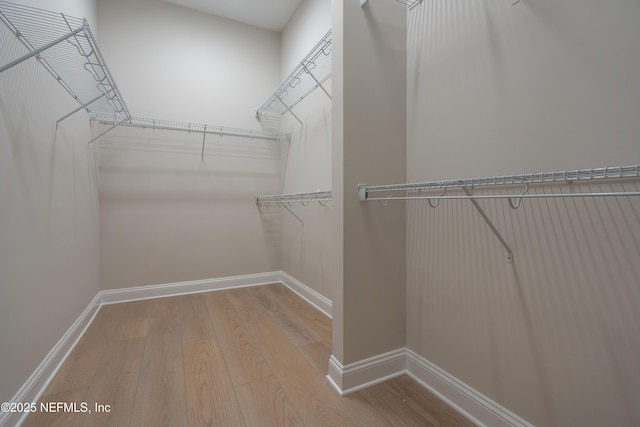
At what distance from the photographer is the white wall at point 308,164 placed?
210 centimetres

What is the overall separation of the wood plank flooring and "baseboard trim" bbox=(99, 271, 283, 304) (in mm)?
292

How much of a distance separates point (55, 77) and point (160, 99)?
1.03 meters

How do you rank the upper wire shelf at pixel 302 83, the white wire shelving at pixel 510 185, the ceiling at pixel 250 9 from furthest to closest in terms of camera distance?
1. the ceiling at pixel 250 9
2. the upper wire shelf at pixel 302 83
3. the white wire shelving at pixel 510 185

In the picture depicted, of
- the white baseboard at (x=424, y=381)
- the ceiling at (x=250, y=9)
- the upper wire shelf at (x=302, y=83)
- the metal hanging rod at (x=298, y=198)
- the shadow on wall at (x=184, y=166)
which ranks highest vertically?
the ceiling at (x=250, y=9)

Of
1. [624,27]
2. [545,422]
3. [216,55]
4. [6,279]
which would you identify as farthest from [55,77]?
[545,422]

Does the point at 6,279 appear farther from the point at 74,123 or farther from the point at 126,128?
the point at 126,128

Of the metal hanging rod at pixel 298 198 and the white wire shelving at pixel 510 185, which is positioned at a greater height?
the metal hanging rod at pixel 298 198

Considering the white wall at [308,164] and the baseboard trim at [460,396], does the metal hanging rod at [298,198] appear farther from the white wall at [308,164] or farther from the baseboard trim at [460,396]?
the baseboard trim at [460,396]

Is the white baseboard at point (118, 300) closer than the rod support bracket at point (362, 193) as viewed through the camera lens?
Yes

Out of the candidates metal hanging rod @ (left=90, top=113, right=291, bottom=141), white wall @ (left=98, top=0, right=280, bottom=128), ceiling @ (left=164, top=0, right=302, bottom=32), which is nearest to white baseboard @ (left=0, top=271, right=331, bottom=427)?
metal hanging rod @ (left=90, top=113, right=291, bottom=141)

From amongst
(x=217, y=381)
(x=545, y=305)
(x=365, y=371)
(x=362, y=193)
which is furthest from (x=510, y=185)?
(x=217, y=381)

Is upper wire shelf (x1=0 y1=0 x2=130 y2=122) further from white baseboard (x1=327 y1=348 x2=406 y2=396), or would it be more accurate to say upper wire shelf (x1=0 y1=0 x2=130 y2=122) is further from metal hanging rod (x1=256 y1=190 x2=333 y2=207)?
white baseboard (x1=327 y1=348 x2=406 y2=396)

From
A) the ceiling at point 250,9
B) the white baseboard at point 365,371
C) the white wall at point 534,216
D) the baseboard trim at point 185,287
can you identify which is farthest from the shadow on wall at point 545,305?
the ceiling at point 250,9

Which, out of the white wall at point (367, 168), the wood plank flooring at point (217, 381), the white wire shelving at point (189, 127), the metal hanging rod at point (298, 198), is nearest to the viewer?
the wood plank flooring at point (217, 381)
